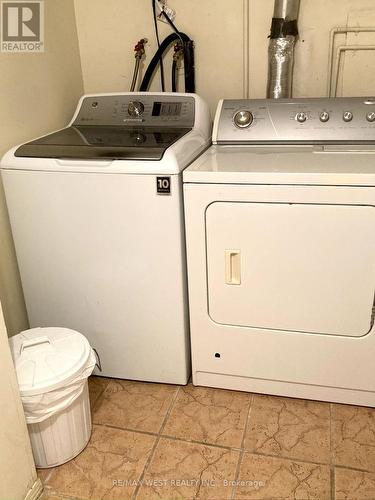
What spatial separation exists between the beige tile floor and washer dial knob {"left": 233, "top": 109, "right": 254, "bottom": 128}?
1095mm

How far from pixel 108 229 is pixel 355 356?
100 cm

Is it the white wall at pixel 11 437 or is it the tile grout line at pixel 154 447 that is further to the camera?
the tile grout line at pixel 154 447

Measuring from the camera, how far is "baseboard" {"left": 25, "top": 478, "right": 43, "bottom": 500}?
1378 mm

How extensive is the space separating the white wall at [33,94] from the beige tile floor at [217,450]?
57 centimetres

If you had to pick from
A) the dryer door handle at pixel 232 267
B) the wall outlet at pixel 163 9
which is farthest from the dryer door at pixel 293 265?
the wall outlet at pixel 163 9

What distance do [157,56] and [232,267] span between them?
1.13 metres

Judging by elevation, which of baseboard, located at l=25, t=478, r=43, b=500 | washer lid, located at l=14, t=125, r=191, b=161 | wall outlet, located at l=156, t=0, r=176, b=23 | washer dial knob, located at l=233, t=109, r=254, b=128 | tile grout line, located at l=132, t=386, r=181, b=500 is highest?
wall outlet, located at l=156, t=0, r=176, b=23

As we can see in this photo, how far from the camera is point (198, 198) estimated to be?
5.10ft

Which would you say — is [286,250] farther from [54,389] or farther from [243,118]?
[54,389]

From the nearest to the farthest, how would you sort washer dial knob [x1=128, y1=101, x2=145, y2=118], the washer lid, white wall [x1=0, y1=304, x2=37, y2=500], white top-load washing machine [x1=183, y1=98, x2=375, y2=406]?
white wall [x1=0, y1=304, x2=37, y2=500] → white top-load washing machine [x1=183, y1=98, x2=375, y2=406] → the washer lid → washer dial knob [x1=128, y1=101, x2=145, y2=118]

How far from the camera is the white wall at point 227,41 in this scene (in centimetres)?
198

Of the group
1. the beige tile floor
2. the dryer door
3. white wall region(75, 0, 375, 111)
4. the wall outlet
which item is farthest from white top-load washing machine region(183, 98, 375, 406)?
the wall outlet

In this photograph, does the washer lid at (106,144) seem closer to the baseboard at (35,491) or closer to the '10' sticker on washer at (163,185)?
the '10' sticker on washer at (163,185)

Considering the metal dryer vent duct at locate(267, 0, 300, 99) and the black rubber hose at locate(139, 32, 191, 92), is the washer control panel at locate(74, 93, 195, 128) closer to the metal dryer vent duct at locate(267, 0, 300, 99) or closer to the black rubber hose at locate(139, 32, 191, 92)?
the black rubber hose at locate(139, 32, 191, 92)
